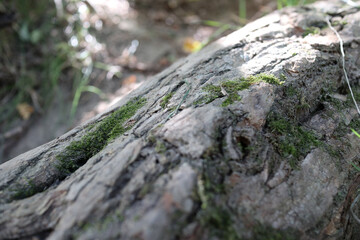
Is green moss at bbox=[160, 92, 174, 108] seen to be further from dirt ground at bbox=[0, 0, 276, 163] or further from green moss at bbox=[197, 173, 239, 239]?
dirt ground at bbox=[0, 0, 276, 163]

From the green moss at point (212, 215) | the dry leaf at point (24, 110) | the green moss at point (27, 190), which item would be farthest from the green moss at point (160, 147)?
the dry leaf at point (24, 110)

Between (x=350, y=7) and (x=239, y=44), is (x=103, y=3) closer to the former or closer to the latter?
(x=239, y=44)

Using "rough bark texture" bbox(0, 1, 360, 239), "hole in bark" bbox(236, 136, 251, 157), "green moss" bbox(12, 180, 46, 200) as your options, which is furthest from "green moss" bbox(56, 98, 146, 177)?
"hole in bark" bbox(236, 136, 251, 157)

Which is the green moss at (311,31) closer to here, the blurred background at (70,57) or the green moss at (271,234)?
the blurred background at (70,57)

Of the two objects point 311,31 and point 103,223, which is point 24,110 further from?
point 311,31

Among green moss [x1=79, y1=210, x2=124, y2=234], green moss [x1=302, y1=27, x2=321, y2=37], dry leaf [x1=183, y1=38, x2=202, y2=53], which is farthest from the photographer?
dry leaf [x1=183, y1=38, x2=202, y2=53]

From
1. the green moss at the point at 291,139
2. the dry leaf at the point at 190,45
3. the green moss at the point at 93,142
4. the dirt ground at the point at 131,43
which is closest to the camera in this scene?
the green moss at the point at 291,139
